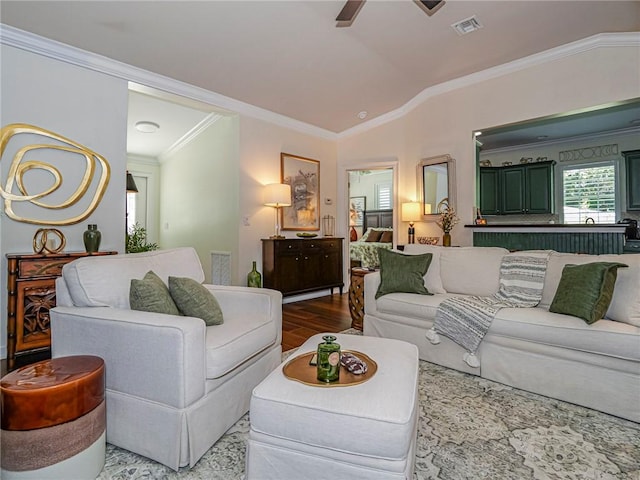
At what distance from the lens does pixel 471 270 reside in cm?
295

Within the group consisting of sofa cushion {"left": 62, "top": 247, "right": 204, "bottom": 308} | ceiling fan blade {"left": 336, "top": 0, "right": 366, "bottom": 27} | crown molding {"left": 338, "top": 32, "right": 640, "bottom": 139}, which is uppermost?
crown molding {"left": 338, "top": 32, "right": 640, "bottom": 139}

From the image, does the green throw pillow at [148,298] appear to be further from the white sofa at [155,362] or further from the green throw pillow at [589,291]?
the green throw pillow at [589,291]

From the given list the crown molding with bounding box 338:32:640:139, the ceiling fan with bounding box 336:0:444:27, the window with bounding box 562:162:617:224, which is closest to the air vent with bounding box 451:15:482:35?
the ceiling fan with bounding box 336:0:444:27

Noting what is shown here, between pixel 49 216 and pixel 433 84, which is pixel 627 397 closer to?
pixel 433 84

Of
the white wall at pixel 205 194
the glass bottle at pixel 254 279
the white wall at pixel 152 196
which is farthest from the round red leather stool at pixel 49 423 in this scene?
the white wall at pixel 152 196

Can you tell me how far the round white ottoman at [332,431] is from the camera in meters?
1.12

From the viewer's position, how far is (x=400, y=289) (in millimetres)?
2920

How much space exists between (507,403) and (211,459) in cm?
172

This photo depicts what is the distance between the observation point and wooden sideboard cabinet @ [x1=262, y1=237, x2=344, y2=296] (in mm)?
4480

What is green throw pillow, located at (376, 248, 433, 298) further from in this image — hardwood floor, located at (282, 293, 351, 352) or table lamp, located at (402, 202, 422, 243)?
table lamp, located at (402, 202, 422, 243)

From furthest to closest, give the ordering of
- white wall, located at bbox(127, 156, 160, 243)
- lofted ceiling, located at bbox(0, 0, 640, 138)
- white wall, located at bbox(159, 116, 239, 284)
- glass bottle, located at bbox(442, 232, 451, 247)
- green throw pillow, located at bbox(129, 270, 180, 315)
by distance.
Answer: white wall, located at bbox(127, 156, 160, 243), white wall, located at bbox(159, 116, 239, 284), glass bottle, located at bbox(442, 232, 451, 247), lofted ceiling, located at bbox(0, 0, 640, 138), green throw pillow, located at bbox(129, 270, 180, 315)

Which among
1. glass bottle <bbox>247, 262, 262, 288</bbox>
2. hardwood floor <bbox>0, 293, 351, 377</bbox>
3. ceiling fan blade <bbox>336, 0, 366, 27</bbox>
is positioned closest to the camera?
ceiling fan blade <bbox>336, 0, 366, 27</bbox>

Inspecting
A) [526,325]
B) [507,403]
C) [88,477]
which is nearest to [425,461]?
[507,403]

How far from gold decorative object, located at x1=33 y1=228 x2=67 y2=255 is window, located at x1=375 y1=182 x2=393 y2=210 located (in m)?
7.22
